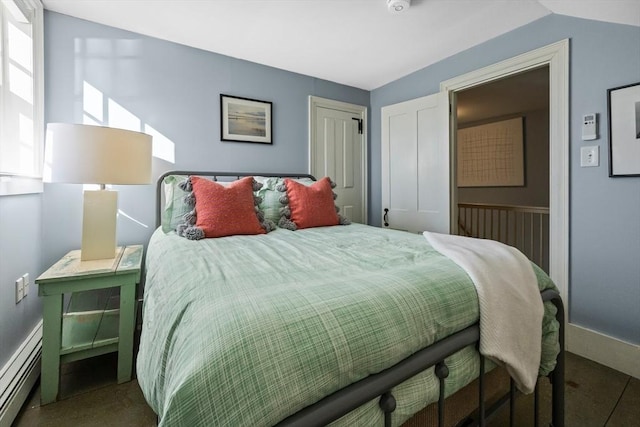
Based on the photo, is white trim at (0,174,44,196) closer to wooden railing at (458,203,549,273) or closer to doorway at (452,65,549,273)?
doorway at (452,65,549,273)

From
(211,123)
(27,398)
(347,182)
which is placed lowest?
(27,398)

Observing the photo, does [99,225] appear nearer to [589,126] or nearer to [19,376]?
[19,376]

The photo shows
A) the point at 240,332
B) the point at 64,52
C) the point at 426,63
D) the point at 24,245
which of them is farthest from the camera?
the point at 426,63

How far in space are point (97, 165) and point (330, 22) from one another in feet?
6.05

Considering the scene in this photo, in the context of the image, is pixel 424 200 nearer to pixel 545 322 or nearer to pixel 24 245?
pixel 545 322

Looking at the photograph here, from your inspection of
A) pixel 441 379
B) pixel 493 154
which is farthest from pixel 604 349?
pixel 493 154

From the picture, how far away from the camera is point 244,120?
2.73 metres

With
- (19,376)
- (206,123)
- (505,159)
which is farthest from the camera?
(505,159)

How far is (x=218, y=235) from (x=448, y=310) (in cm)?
140

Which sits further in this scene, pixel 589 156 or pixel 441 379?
pixel 589 156

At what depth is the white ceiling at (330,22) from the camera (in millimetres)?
1929

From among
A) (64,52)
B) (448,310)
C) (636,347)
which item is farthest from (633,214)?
(64,52)

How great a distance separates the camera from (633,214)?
5.69 ft

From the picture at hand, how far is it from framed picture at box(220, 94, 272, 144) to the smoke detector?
137 centimetres
